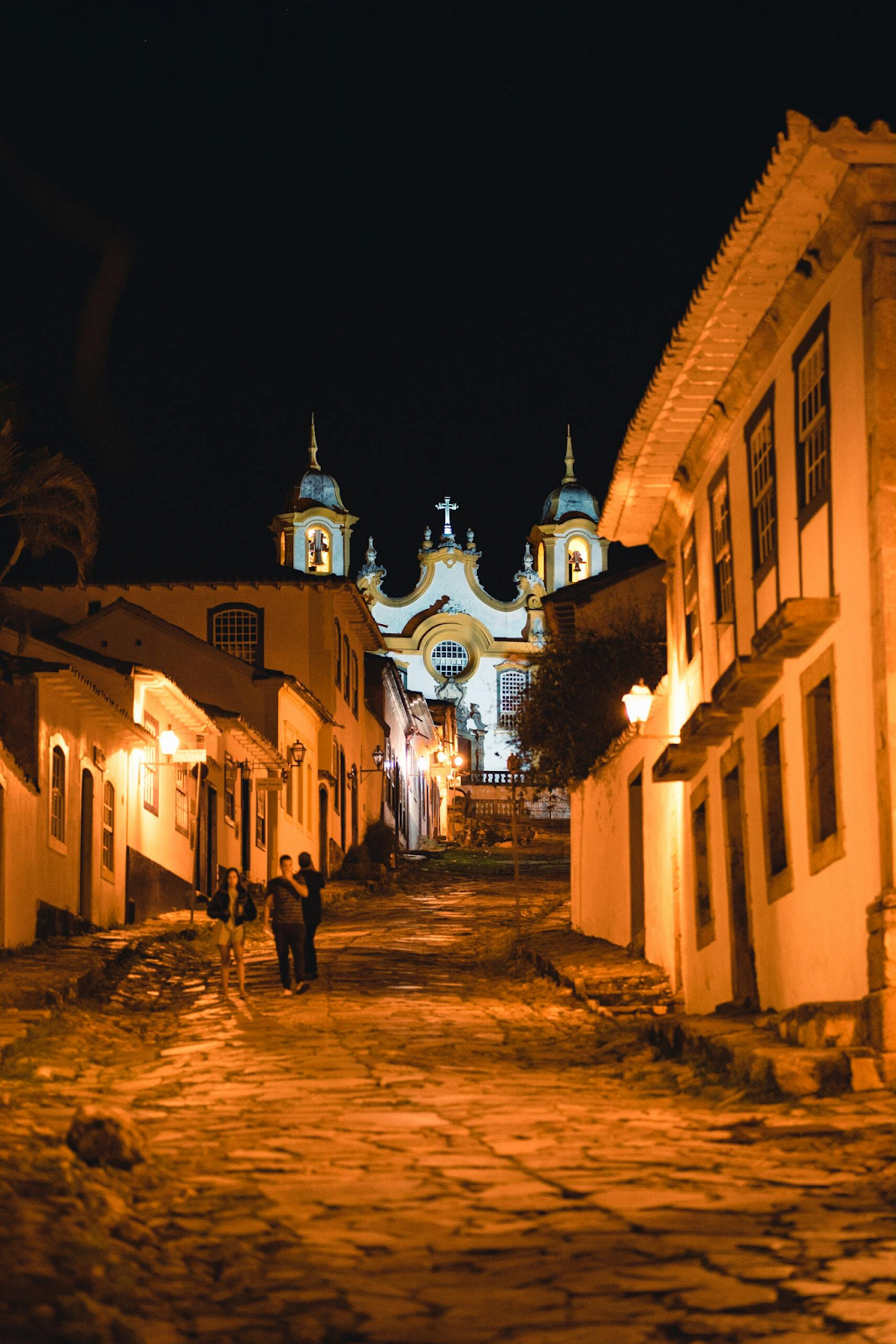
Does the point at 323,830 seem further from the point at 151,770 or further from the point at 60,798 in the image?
the point at 60,798

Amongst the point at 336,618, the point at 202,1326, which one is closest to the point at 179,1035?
the point at 202,1326

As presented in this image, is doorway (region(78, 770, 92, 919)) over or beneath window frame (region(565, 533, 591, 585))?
beneath

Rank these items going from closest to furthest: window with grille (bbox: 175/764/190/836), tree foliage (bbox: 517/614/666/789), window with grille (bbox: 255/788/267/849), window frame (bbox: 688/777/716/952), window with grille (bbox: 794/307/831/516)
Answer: window with grille (bbox: 794/307/831/516), window frame (bbox: 688/777/716/952), tree foliage (bbox: 517/614/666/789), window with grille (bbox: 175/764/190/836), window with grille (bbox: 255/788/267/849)

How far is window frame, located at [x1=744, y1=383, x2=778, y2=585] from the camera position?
13.1m

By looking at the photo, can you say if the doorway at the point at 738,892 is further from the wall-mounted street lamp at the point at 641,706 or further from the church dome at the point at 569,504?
the church dome at the point at 569,504

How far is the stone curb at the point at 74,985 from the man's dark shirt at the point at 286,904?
1961 mm

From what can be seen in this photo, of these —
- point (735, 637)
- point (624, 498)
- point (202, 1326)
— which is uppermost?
point (624, 498)

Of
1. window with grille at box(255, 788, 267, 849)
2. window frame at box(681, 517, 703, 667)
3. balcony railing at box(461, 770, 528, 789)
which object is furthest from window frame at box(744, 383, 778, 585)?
balcony railing at box(461, 770, 528, 789)

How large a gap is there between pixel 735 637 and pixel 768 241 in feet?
12.9

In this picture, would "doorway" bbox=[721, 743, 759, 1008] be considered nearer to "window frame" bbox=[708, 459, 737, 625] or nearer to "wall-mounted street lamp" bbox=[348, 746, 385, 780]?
"window frame" bbox=[708, 459, 737, 625]

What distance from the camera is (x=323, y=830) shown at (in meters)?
40.1

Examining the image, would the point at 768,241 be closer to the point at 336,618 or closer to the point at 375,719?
the point at 336,618

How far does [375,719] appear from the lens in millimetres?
50688

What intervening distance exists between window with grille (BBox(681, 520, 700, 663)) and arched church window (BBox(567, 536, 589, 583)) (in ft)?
251
